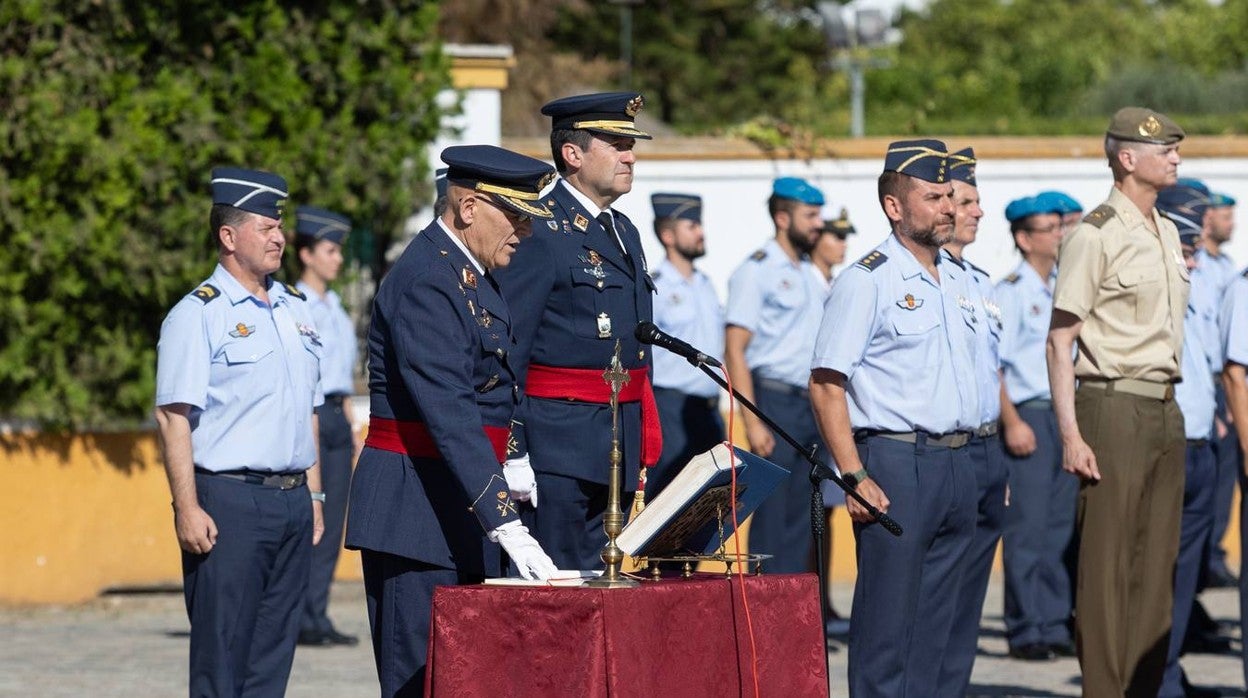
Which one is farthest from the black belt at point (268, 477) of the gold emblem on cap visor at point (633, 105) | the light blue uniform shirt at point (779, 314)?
the light blue uniform shirt at point (779, 314)

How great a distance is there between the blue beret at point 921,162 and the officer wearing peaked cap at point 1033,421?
366cm

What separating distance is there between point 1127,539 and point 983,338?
1.20 metres

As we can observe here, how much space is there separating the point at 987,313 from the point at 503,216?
96.6 inches

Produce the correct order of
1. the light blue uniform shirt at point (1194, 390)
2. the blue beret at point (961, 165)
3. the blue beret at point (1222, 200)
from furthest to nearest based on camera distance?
the blue beret at point (1222, 200)
the light blue uniform shirt at point (1194, 390)
the blue beret at point (961, 165)

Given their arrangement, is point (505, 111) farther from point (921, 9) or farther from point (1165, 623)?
point (921, 9)

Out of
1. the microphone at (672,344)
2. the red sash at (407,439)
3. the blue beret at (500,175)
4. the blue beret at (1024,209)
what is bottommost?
the red sash at (407,439)

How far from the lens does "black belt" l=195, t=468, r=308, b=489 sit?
7211mm

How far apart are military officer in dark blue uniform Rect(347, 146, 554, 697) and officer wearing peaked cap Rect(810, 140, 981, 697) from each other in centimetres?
154

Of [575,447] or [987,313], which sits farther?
[987,313]

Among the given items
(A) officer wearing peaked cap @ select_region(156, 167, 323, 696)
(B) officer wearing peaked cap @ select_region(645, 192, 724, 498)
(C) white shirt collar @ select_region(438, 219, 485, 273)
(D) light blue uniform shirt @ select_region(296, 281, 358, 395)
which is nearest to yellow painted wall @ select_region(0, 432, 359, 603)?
(D) light blue uniform shirt @ select_region(296, 281, 358, 395)

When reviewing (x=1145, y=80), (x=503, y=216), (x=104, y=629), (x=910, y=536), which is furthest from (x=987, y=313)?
(x=1145, y=80)

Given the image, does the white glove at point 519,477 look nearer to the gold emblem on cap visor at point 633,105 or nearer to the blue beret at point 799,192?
the gold emblem on cap visor at point 633,105

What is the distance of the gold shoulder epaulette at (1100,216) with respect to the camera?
8141 mm

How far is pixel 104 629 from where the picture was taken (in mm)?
11594
